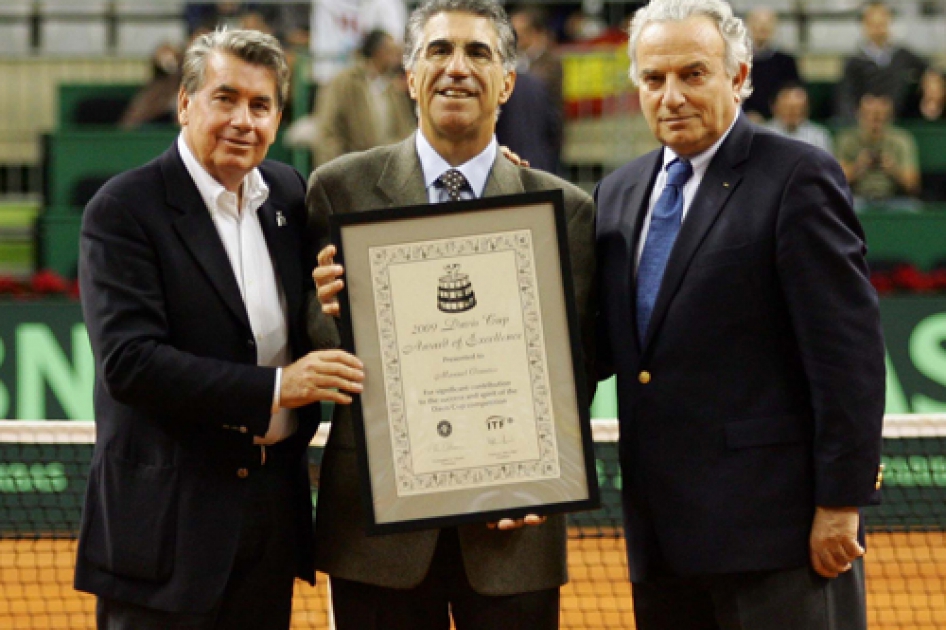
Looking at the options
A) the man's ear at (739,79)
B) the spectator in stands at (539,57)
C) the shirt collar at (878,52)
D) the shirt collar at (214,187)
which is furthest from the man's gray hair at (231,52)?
the shirt collar at (878,52)

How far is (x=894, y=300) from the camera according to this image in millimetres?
8336

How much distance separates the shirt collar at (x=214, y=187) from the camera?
12.4 ft

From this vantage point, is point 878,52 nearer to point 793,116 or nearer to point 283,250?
point 793,116

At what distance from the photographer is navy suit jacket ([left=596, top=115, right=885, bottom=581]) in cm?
355

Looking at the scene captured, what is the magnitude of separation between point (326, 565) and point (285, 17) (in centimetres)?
1082

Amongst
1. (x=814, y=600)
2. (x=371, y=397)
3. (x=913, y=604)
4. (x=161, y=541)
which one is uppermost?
(x=371, y=397)

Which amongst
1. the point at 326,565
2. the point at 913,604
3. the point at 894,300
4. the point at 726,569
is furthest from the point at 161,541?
the point at 894,300

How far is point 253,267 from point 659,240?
1.14 metres

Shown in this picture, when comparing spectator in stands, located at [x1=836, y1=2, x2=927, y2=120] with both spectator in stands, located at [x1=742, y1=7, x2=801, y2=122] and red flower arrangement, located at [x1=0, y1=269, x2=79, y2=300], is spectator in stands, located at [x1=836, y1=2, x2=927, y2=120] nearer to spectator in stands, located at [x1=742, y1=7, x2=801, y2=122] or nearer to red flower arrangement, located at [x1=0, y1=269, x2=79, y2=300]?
spectator in stands, located at [x1=742, y1=7, x2=801, y2=122]

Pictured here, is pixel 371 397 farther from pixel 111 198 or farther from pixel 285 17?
pixel 285 17

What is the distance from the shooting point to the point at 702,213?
3736 millimetres

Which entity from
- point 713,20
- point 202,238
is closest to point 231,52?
point 202,238

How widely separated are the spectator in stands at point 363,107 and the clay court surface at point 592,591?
339cm

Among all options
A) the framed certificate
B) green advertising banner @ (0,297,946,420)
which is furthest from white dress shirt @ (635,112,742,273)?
green advertising banner @ (0,297,946,420)
